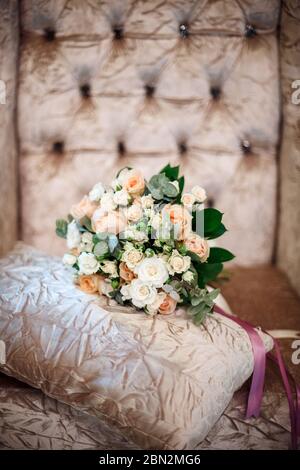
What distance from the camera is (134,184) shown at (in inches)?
36.0

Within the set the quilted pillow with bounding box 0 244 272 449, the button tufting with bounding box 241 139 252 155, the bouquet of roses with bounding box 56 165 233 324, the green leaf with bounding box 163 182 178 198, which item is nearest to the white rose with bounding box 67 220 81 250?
the bouquet of roses with bounding box 56 165 233 324

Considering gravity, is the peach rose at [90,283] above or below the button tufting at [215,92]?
below

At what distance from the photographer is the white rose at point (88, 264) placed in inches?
35.8

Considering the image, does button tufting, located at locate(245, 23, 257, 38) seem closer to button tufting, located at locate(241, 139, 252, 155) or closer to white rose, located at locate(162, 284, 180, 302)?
button tufting, located at locate(241, 139, 252, 155)

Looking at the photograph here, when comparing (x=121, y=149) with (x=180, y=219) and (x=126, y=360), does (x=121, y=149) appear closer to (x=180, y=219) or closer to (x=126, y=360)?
(x=180, y=219)

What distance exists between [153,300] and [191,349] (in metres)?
0.11

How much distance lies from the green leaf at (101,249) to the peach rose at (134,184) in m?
0.12

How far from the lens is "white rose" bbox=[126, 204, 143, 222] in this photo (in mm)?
888

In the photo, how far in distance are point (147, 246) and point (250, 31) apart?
668mm

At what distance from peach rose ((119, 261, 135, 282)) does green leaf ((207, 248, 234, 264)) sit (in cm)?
18

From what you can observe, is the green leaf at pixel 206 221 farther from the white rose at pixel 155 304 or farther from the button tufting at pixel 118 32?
the button tufting at pixel 118 32

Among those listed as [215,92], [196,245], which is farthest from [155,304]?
[215,92]

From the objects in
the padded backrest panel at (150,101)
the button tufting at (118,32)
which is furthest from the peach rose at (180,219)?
the button tufting at (118,32)

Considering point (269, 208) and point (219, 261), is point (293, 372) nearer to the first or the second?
point (219, 261)
